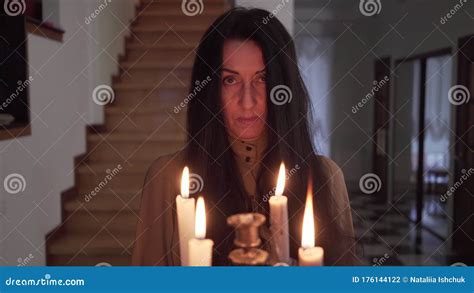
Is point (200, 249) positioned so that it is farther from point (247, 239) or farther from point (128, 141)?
point (128, 141)

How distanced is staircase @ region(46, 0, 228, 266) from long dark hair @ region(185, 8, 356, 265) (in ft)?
3.60

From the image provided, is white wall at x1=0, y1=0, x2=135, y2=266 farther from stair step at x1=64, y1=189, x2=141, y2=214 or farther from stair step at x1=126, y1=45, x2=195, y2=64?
stair step at x1=126, y1=45, x2=195, y2=64

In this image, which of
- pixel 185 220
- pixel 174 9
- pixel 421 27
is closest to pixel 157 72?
pixel 174 9

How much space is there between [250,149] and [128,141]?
1.49 meters

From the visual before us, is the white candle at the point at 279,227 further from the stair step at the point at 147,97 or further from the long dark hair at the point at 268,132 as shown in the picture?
the stair step at the point at 147,97

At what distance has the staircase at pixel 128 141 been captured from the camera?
2.12m

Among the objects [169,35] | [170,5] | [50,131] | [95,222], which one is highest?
[170,5]

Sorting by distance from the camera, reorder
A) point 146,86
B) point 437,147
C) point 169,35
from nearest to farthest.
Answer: point 146,86
point 169,35
point 437,147

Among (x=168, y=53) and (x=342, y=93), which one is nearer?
(x=168, y=53)

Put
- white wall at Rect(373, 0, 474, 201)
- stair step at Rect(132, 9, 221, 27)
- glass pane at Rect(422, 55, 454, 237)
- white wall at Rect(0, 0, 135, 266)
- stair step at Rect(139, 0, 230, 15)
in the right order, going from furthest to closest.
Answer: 1. glass pane at Rect(422, 55, 454, 237)
2. stair step at Rect(139, 0, 230, 15)
3. stair step at Rect(132, 9, 221, 27)
4. white wall at Rect(373, 0, 474, 201)
5. white wall at Rect(0, 0, 135, 266)

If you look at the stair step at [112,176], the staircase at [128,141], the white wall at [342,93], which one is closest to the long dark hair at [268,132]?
the staircase at [128,141]

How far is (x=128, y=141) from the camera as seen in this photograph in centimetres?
238

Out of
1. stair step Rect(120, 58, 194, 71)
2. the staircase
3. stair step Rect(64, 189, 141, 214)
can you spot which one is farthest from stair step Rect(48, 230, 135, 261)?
stair step Rect(120, 58, 194, 71)

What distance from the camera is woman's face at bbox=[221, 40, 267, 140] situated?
3.04ft
